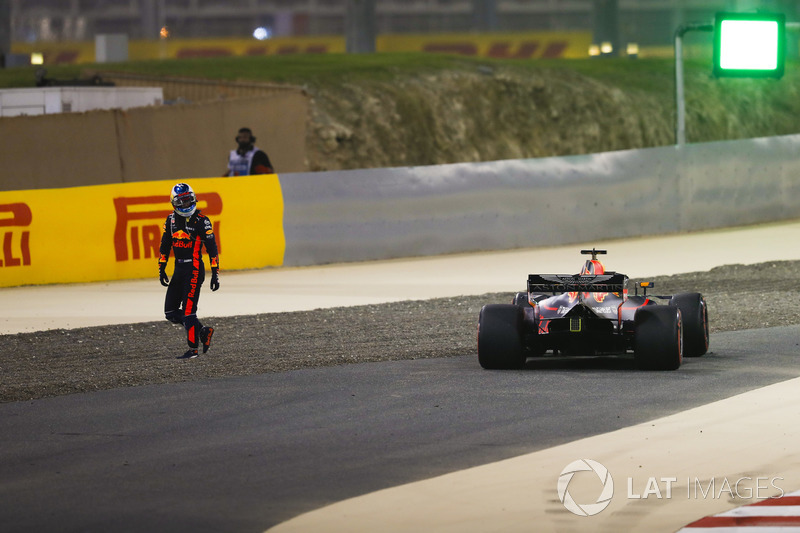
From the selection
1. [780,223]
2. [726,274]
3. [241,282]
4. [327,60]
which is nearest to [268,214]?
[241,282]

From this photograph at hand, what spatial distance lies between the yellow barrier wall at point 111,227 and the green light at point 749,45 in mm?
8695

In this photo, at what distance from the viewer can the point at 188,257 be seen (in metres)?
13.2

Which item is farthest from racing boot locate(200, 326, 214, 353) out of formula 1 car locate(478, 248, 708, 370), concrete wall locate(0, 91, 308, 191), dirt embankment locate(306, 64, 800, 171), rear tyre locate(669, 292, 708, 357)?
dirt embankment locate(306, 64, 800, 171)

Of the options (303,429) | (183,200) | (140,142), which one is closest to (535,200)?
(140,142)

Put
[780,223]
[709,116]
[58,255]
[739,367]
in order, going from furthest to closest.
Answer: [709,116] < [780,223] < [58,255] < [739,367]

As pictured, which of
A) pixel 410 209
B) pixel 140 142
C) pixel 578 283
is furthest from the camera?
pixel 140 142

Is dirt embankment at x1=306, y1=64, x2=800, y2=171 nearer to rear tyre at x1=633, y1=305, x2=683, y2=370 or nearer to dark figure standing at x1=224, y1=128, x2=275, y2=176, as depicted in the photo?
dark figure standing at x1=224, y1=128, x2=275, y2=176

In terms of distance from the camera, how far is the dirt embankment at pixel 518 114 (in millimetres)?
35750

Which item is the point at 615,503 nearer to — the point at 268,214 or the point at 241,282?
the point at 241,282

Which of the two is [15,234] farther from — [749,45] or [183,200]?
[749,45]

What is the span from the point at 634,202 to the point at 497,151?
13.7 metres

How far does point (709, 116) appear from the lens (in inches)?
1810

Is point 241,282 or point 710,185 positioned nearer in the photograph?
point 241,282

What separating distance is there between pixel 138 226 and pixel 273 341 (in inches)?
281
